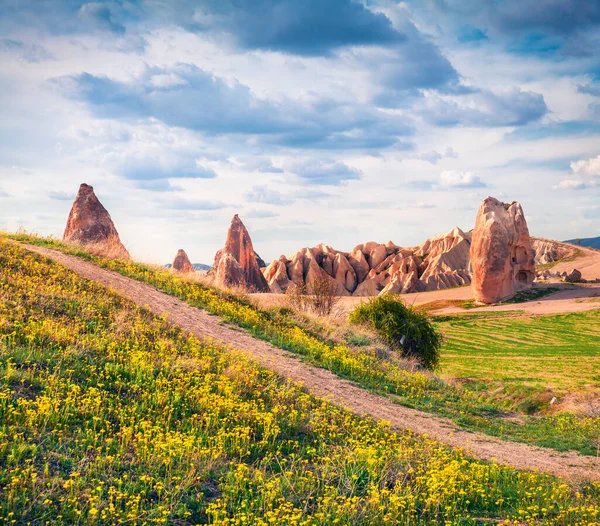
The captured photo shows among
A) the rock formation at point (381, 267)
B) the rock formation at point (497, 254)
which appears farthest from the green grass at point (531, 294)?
the rock formation at point (381, 267)

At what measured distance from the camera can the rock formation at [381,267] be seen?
309 ft

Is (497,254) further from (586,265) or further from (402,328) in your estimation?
(586,265)

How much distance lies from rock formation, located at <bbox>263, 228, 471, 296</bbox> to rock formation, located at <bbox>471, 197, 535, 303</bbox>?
25043 millimetres


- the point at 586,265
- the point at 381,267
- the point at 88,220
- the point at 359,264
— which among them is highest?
the point at 88,220

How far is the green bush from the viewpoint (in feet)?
80.5

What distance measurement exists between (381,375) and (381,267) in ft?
298

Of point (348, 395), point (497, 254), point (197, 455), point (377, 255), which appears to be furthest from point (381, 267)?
point (197, 455)

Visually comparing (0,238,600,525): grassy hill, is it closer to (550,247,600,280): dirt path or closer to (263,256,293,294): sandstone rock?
(263,256,293,294): sandstone rock

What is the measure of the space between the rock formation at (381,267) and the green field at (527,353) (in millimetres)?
41611

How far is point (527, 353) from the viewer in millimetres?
33531

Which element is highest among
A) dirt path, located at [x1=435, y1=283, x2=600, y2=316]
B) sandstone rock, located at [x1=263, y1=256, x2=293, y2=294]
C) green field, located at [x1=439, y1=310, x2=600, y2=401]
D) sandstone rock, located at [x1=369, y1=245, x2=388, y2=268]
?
sandstone rock, located at [x1=369, y1=245, x2=388, y2=268]

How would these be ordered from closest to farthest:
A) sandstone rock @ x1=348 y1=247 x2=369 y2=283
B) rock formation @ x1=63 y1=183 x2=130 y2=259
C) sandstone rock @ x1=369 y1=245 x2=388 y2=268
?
1. rock formation @ x1=63 y1=183 x2=130 y2=259
2. sandstone rock @ x1=348 y1=247 x2=369 y2=283
3. sandstone rock @ x1=369 y1=245 x2=388 y2=268

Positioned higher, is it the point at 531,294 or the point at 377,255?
the point at 377,255

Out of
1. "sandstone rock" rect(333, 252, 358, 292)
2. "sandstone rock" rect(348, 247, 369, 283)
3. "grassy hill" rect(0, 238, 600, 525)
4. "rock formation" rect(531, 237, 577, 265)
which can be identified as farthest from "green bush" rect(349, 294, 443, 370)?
"rock formation" rect(531, 237, 577, 265)
